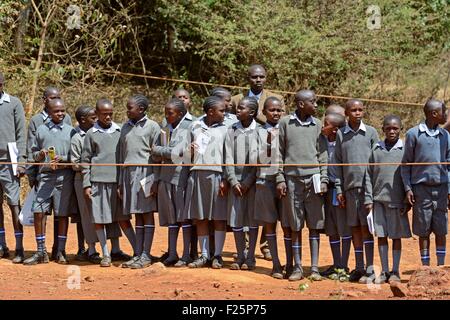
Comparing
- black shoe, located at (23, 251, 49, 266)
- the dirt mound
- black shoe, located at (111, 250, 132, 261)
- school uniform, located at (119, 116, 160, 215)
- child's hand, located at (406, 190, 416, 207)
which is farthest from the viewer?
black shoe, located at (111, 250, 132, 261)

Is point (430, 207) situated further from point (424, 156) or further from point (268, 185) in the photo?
point (268, 185)

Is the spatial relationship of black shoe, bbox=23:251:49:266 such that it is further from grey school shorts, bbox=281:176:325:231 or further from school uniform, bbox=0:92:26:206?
grey school shorts, bbox=281:176:325:231

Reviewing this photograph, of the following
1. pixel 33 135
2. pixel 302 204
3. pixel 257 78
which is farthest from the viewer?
pixel 257 78

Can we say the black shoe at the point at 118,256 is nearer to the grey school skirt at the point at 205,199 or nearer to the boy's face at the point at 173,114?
the grey school skirt at the point at 205,199

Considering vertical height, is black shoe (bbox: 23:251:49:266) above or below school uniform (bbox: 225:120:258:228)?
below

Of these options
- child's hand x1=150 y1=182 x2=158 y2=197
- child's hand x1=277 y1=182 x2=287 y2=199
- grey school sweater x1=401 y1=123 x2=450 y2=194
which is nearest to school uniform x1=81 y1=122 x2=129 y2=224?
child's hand x1=150 y1=182 x2=158 y2=197

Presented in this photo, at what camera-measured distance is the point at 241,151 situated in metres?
8.62

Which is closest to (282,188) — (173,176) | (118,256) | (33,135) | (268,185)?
(268,185)

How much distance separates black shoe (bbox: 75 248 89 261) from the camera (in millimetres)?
9383

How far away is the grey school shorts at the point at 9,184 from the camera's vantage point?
9.19 meters

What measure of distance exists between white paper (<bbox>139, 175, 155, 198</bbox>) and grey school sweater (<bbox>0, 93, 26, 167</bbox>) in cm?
126

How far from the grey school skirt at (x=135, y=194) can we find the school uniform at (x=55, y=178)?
0.59 m

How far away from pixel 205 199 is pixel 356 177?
4.59 feet
